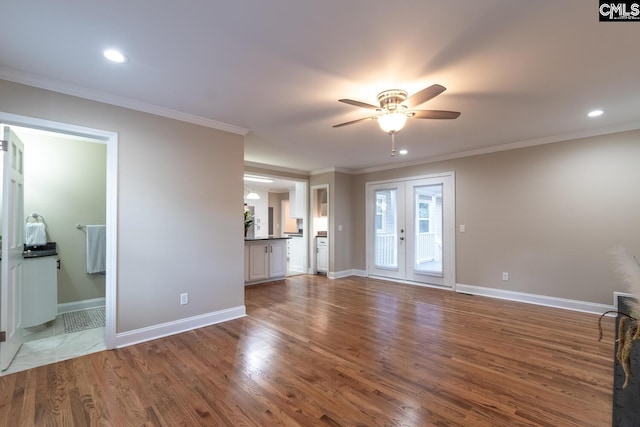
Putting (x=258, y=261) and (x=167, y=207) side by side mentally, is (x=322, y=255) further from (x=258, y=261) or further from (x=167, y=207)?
(x=167, y=207)

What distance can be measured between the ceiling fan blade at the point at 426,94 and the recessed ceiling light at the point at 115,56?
2.21 m

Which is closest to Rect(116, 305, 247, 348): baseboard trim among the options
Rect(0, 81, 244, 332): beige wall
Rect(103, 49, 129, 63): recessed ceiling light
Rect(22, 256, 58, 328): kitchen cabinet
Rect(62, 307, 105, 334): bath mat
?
Rect(0, 81, 244, 332): beige wall

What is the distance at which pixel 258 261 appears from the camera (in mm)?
5844

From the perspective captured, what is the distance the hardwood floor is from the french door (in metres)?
1.94

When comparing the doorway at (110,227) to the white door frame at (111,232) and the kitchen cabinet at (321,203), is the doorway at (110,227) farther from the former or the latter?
the kitchen cabinet at (321,203)

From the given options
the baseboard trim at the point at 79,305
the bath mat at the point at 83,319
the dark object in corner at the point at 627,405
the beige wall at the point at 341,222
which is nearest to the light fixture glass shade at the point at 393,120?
the dark object in corner at the point at 627,405

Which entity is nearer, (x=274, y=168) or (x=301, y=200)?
(x=274, y=168)

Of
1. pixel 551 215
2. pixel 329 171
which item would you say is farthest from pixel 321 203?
pixel 551 215

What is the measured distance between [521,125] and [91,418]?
16.6 ft

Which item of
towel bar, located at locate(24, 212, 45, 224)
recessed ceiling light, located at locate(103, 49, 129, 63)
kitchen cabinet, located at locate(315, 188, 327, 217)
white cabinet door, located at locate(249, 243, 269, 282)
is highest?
recessed ceiling light, located at locate(103, 49, 129, 63)

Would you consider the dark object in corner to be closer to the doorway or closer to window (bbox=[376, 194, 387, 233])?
the doorway

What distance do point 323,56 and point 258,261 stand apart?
14.4 feet

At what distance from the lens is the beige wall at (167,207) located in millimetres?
2877

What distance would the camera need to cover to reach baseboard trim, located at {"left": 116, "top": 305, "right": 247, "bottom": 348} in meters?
2.97
